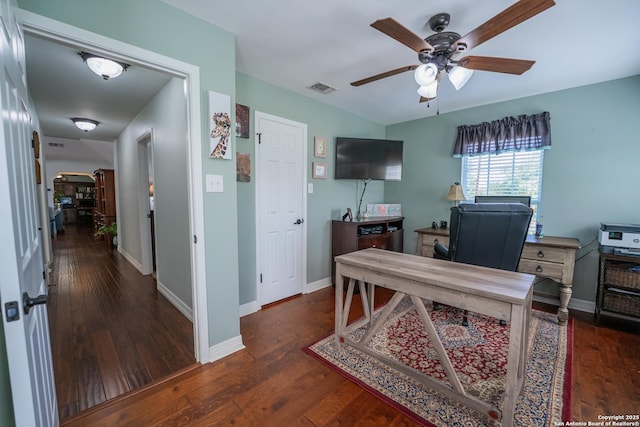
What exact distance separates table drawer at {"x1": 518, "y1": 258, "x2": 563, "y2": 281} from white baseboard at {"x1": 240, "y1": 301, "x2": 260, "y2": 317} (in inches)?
115

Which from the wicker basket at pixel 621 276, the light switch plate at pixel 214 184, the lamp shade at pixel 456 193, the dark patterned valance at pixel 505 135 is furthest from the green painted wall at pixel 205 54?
the wicker basket at pixel 621 276

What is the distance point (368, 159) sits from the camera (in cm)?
378

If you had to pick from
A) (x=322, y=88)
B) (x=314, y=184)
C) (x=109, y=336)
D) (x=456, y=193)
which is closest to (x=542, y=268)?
(x=456, y=193)

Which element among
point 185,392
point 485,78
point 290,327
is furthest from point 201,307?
point 485,78

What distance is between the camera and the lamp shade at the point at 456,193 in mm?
3449

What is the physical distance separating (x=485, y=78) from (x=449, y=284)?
2410 millimetres

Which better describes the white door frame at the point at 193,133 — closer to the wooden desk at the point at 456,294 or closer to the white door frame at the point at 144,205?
the wooden desk at the point at 456,294

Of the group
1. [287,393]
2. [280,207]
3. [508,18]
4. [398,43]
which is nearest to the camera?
[508,18]

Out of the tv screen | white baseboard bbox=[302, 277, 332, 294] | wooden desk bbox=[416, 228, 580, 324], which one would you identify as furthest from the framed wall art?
wooden desk bbox=[416, 228, 580, 324]

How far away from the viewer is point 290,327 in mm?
2525

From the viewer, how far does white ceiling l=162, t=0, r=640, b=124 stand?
1699mm

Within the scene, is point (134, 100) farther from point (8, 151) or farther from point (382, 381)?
point (382, 381)

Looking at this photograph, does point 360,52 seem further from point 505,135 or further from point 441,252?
point 505,135

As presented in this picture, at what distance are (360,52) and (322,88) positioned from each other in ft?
2.82
